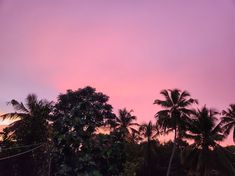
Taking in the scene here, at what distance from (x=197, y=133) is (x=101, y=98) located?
11549mm

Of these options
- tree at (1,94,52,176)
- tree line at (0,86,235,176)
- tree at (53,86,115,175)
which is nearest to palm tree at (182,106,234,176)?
tree line at (0,86,235,176)

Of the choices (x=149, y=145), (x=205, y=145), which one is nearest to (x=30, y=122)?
(x=205, y=145)

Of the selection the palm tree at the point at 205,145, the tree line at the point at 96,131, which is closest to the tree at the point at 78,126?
the tree line at the point at 96,131

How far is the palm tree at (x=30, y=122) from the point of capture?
30.8 meters

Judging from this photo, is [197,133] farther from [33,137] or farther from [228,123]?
[33,137]

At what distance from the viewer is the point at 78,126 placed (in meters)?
38.7

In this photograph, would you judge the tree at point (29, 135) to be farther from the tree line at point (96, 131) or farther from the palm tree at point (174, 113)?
the palm tree at point (174, 113)

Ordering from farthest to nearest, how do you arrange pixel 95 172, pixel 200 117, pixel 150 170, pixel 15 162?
1. pixel 150 170
2. pixel 200 117
3. pixel 95 172
4. pixel 15 162

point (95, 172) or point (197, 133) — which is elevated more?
point (197, 133)

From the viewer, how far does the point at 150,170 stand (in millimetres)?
56969

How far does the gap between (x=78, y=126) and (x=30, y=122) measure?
27.0ft

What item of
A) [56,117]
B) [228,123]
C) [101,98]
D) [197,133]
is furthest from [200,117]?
[56,117]

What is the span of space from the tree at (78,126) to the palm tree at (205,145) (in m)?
9.58

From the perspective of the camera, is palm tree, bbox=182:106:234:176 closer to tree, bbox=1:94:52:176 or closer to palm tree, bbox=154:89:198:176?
palm tree, bbox=154:89:198:176
